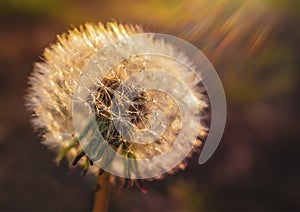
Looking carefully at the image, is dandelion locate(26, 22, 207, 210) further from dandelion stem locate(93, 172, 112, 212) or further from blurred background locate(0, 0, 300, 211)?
blurred background locate(0, 0, 300, 211)

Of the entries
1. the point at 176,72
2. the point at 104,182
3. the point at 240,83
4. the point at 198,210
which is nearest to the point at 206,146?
the point at 176,72

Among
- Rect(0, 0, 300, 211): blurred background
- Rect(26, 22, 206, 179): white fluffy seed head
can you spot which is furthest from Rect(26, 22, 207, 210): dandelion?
Rect(0, 0, 300, 211): blurred background

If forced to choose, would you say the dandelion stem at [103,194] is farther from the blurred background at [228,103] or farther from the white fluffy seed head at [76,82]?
the blurred background at [228,103]

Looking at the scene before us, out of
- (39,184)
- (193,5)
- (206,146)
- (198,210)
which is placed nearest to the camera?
(206,146)

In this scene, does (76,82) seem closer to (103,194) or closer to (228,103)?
(103,194)

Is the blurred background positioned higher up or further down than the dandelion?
further down

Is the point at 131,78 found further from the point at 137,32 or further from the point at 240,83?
the point at 240,83

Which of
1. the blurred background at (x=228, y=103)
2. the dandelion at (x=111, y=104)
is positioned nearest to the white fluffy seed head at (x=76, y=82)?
the dandelion at (x=111, y=104)
